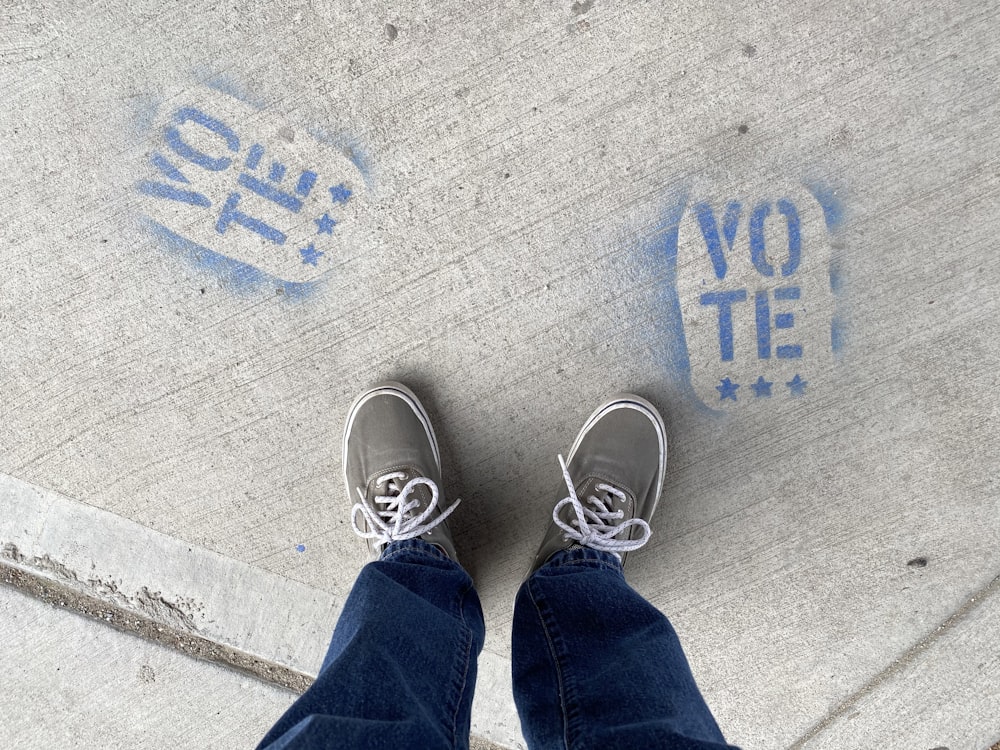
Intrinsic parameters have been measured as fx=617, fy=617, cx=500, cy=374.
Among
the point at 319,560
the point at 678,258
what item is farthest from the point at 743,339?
the point at 319,560

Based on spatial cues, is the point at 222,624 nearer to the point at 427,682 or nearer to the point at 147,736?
the point at 147,736

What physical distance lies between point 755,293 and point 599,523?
27.3 inches

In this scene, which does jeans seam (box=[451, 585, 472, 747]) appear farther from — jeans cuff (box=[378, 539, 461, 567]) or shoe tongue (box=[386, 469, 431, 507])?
shoe tongue (box=[386, 469, 431, 507])

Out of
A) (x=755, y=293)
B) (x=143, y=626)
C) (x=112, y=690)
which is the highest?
(x=755, y=293)

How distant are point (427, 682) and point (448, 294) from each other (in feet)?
2.87

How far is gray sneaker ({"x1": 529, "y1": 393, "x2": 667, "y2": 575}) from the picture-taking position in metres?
1.53

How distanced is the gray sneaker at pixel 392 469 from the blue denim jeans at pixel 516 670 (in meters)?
0.11

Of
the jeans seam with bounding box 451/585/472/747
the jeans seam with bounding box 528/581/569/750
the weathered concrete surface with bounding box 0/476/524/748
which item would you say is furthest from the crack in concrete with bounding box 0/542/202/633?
the jeans seam with bounding box 528/581/569/750

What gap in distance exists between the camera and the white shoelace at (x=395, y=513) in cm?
151

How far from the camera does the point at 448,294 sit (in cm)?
155

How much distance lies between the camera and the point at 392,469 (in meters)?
1.58

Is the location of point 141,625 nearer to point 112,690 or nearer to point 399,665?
point 112,690

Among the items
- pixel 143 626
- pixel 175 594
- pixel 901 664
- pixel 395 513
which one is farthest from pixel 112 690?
pixel 901 664

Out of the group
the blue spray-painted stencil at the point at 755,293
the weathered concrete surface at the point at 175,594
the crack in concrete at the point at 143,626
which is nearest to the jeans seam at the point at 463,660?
the weathered concrete surface at the point at 175,594
